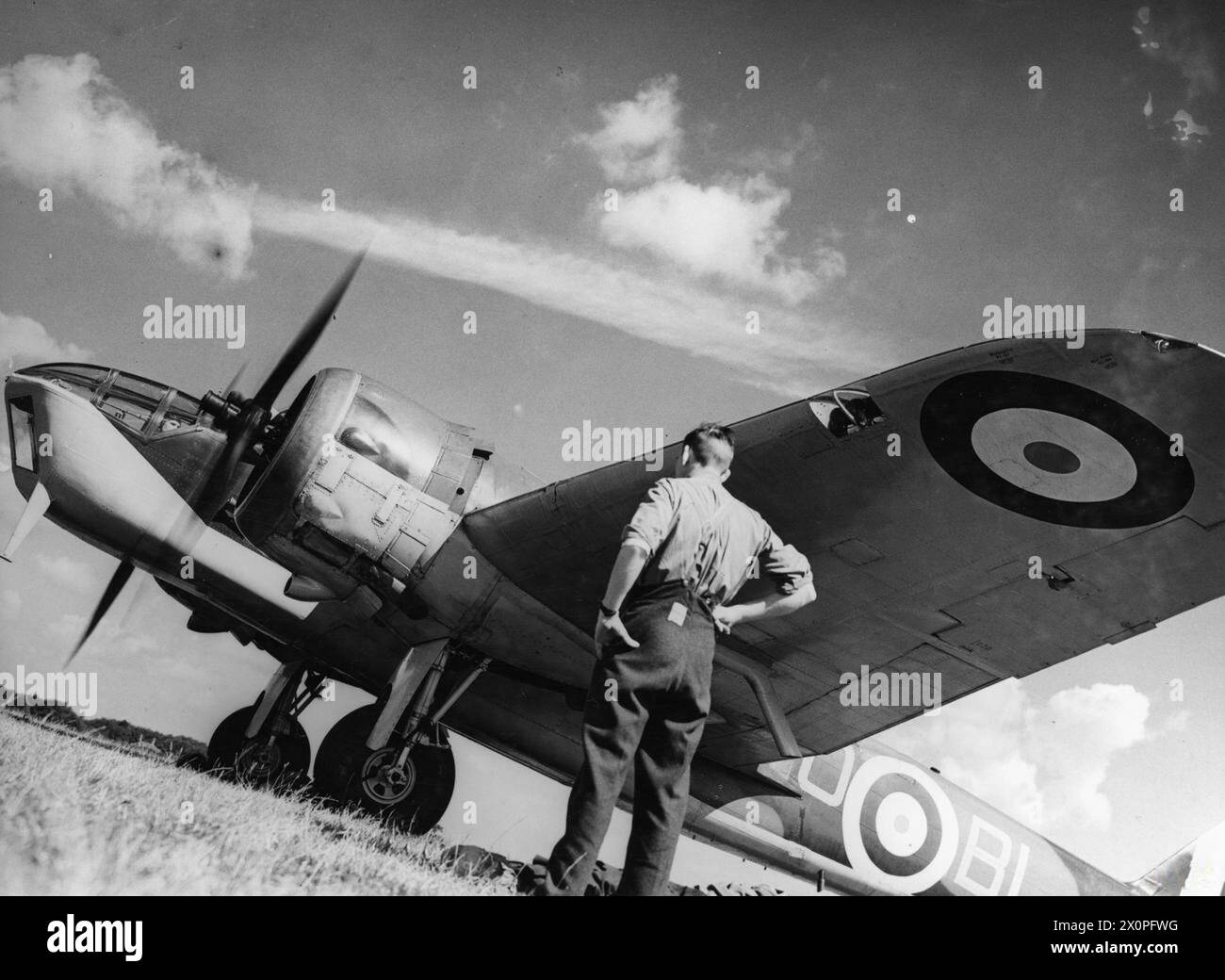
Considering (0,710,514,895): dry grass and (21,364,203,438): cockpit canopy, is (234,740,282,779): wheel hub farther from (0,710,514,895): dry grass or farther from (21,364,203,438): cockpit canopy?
(21,364,203,438): cockpit canopy

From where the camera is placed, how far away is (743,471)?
17.5 ft

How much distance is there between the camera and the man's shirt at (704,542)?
3.16m

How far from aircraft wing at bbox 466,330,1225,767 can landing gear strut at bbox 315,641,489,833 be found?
0.91 meters

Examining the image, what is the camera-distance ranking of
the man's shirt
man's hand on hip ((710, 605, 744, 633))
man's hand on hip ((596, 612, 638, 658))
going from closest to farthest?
man's hand on hip ((596, 612, 638, 658))
the man's shirt
man's hand on hip ((710, 605, 744, 633))

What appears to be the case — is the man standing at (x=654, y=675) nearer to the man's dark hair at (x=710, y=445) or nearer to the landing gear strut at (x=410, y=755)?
the man's dark hair at (x=710, y=445)

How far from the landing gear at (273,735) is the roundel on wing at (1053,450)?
5845 millimetres

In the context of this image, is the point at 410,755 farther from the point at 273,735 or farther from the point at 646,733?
the point at 646,733

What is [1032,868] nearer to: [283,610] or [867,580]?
[867,580]

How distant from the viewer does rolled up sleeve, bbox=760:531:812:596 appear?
→ 3506mm

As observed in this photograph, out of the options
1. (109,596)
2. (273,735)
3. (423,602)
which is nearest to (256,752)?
(273,735)

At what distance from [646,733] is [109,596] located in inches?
250

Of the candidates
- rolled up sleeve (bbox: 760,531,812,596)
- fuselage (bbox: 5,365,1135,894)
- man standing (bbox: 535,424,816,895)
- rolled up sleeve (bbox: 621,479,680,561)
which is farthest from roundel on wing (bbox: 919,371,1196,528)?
fuselage (bbox: 5,365,1135,894)

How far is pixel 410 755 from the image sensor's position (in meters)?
6.59
